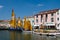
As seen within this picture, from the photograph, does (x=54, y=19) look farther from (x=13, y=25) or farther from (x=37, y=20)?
(x=13, y=25)

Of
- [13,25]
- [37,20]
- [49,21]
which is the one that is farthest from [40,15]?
[13,25]

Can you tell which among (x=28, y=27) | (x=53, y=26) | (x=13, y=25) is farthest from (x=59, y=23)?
(x=13, y=25)

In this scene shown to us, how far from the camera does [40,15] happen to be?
7662cm

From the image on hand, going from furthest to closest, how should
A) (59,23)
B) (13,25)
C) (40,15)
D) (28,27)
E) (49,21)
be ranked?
(13,25)
(28,27)
(40,15)
(49,21)
(59,23)

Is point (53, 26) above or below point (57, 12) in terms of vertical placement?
below

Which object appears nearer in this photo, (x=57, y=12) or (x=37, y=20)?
(x=57, y=12)

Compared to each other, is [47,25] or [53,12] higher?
[53,12]

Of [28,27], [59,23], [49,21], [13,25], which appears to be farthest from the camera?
[13,25]

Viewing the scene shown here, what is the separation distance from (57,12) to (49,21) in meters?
5.13

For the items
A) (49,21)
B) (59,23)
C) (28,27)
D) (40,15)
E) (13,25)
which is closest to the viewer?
(59,23)

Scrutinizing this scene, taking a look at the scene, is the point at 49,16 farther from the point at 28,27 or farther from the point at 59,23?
the point at 28,27

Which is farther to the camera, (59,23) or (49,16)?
(49,16)

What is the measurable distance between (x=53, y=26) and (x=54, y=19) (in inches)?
109

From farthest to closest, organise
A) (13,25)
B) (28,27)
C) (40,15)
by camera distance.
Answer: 1. (13,25)
2. (28,27)
3. (40,15)
